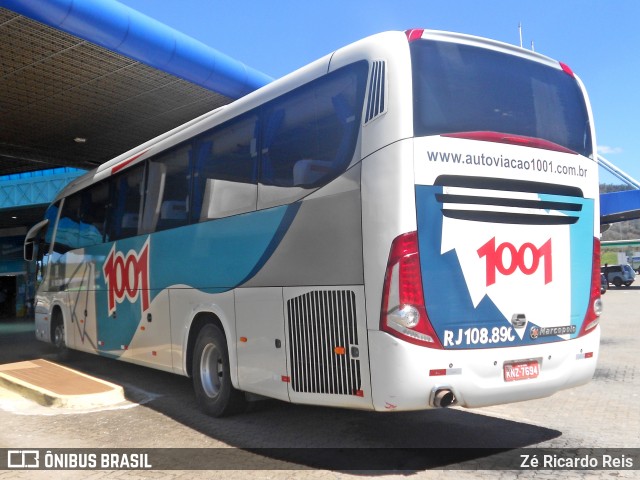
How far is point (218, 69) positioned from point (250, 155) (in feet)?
30.7

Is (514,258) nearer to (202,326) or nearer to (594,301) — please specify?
(594,301)

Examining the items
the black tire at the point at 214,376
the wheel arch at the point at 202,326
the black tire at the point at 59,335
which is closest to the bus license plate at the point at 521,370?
the wheel arch at the point at 202,326

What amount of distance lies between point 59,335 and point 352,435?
8.81 m

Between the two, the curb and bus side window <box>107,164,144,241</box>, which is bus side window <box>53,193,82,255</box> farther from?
the curb

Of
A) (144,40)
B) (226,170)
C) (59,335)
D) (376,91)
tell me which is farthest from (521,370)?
(144,40)

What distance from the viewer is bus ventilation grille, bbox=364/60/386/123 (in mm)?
5086

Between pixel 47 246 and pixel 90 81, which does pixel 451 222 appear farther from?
pixel 90 81

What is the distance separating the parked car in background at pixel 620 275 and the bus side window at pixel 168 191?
138ft

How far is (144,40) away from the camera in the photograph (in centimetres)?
1309

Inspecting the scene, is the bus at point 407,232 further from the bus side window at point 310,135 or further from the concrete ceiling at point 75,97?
the concrete ceiling at point 75,97

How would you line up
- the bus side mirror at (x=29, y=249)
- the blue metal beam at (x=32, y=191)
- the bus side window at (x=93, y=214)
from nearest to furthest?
the bus side window at (x=93, y=214)
the bus side mirror at (x=29, y=249)
the blue metal beam at (x=32, y=191)

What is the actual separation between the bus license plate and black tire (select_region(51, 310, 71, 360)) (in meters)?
10.1

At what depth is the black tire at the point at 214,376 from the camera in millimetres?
7031

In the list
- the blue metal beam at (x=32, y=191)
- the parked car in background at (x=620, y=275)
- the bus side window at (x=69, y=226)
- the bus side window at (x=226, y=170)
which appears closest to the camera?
the bus side window at (x=226, y=170)
